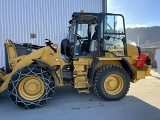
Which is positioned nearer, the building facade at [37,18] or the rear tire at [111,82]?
the rear tire at [111,82]

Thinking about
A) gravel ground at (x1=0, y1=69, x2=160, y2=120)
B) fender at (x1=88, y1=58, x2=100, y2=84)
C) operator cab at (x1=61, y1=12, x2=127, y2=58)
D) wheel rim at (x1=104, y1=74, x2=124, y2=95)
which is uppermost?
operator cab at (x1=61, y1=12, x2=127, y2=58)

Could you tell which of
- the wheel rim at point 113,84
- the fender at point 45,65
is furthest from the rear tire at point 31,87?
the wheel rim at point 113,84

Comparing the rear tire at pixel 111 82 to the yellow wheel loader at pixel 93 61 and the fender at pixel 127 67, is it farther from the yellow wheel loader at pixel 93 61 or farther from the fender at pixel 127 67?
the fender at pixel 127 67

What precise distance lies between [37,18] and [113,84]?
15.2ft

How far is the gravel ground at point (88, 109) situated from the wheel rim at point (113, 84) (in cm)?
32

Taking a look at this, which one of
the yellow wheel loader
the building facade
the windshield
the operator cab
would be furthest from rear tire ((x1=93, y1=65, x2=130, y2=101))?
the building facade

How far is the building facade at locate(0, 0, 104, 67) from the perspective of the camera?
8.11 meters

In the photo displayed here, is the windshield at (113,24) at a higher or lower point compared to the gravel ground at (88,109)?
higher

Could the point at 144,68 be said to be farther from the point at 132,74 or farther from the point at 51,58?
the point at 51,58

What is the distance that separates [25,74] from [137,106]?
289cm

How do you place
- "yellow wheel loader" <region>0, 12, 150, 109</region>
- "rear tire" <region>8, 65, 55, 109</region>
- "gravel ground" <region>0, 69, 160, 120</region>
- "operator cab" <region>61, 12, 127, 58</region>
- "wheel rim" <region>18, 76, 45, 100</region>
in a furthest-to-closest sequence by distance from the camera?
"operator cab" <region>61, 12, 127, 58</region> < "yellow wheel loader" <region>0, 12, 150, 109</region> < "wheel rim" <region>18, 76, 45, 100</region> < "rear tire" <region>8, 65, 55, 109</region> < "gravel ground" <region>0, 69, 160, 120</region>

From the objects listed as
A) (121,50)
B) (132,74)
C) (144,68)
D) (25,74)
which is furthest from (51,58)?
(144,68)

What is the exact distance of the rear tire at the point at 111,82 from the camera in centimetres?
548

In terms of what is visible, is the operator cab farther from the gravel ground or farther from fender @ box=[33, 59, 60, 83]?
the gravel ground
